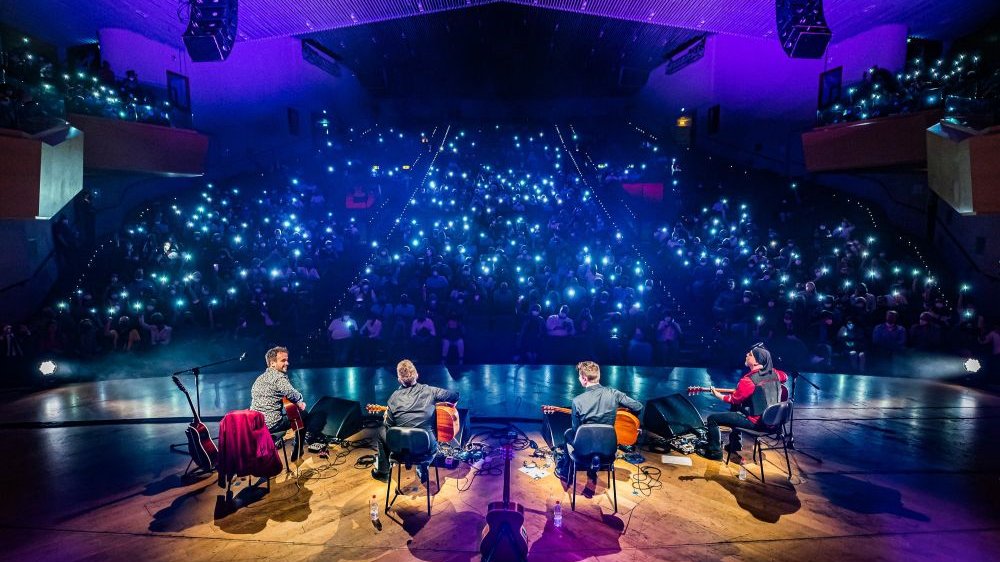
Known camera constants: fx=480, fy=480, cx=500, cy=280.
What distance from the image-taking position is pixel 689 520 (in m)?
3.96

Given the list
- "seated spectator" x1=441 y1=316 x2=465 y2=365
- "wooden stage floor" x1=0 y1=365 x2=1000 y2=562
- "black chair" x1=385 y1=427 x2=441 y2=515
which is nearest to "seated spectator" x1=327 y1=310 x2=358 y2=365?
"seated spectator" x1=441 y1=316 x2=465 y2=365

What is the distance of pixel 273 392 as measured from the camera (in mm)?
4555

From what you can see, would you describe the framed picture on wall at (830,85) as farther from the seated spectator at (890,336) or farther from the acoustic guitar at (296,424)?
the acoustic guitar at (296,424)

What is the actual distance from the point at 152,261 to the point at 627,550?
11494mm

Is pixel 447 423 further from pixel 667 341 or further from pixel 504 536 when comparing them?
pixel 667 341

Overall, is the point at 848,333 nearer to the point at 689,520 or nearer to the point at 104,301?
the point at 689,520

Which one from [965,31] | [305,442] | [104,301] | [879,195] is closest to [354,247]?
[104,301]

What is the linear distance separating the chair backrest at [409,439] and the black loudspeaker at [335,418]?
173 centimetres

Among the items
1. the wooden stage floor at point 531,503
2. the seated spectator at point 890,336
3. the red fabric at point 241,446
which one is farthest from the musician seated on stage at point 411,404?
the seated spectator at point 890,336

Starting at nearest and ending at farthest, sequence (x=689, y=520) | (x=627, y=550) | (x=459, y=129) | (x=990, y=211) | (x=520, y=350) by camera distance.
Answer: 1. (x=627, y=550)
2. (x=689, y=520)
3. (x=990, y=211)
4. (x=520, y=350)
5. (x=459, y=129)

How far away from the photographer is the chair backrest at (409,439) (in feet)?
13.1

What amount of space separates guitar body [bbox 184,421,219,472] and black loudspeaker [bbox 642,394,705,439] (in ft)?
14.7

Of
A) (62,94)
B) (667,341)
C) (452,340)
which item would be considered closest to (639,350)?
(667,341)

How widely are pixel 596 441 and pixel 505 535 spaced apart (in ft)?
3.91
